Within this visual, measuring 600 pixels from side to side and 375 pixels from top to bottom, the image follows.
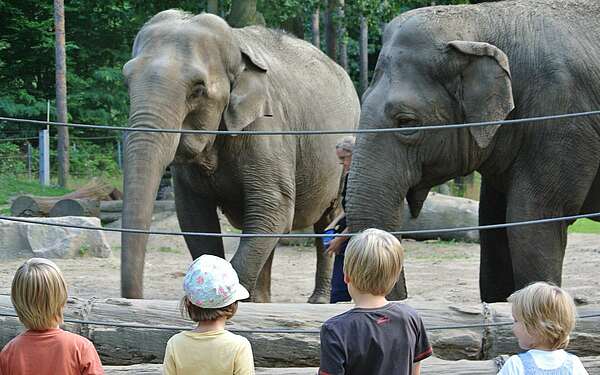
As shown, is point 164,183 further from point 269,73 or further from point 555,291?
point 555,291

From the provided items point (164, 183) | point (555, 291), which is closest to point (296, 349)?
point (555, 291)

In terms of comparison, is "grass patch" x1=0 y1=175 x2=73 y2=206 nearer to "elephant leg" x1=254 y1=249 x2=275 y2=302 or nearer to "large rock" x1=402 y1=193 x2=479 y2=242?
"large rock" x1=402 y1=193 x2=479 y2=242

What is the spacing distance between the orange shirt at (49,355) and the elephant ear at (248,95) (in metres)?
4.75

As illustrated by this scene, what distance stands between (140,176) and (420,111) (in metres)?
1.89

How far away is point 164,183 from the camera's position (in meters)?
20.5

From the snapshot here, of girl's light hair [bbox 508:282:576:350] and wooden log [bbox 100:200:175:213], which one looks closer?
girl's light hair [bbox 508:282:576:350]

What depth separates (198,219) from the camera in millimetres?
9258

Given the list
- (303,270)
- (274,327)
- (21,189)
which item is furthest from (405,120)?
(21,189)

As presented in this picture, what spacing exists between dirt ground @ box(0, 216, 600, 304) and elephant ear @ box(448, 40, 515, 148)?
269 centimetres

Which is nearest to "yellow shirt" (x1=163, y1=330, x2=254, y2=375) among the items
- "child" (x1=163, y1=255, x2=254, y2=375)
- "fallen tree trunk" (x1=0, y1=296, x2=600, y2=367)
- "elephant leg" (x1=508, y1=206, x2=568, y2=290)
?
"child" (x1=163, y1=255, x2=254, y2=375)

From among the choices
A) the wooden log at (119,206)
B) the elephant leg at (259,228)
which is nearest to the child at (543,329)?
the elephant leg at (259,228)

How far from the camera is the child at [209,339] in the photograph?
4043mm

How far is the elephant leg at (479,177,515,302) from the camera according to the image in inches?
316

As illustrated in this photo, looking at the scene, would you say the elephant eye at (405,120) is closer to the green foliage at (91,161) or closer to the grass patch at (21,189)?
the grass patch at (21,189)
